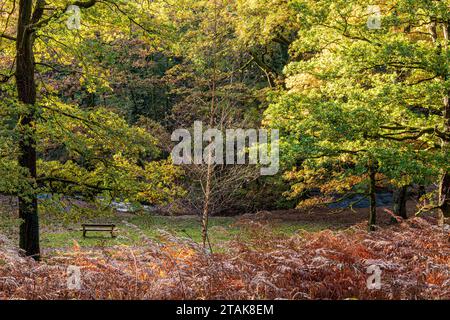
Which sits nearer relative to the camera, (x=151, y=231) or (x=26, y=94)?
(x=26, y=94)

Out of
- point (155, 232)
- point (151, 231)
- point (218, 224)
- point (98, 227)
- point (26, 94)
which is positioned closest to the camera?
point (26, 94)

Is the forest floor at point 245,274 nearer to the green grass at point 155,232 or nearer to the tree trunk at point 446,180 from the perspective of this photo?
the tree trunk at point 446,180

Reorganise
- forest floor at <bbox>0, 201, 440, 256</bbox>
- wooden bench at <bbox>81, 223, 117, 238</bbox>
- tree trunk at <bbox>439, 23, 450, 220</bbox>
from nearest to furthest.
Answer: tree trunk at <bbox>439, 23, 450, 220</bbox> < forest floor at <bbox>0, 201, 440, 256</bbox> < wooden bench at <bbox>81, 223, 117, 238</bbox>

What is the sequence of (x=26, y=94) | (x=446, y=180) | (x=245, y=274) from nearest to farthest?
(x=245, y=274), (x=26, y=94), (x=446, y=180)

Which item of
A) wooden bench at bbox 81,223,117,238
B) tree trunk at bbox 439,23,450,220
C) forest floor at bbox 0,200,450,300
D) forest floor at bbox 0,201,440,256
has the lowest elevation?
forest floor at bbox 0,201,440,256

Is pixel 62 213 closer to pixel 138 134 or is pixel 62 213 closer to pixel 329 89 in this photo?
pixel 138 134

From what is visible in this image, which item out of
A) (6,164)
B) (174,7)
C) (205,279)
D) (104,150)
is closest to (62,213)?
(104,150)

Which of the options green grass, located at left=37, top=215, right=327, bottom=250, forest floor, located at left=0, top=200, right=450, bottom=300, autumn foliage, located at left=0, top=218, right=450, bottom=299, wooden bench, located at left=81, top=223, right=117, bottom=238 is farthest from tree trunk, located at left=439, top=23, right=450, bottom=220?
wooden bench, located at left=81, top=223, right=117, bottom=238

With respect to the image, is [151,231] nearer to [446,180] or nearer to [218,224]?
[218,224]

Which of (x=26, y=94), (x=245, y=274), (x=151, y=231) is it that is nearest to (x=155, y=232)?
(x=151, y=231)

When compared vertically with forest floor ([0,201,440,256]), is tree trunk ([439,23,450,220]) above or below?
above

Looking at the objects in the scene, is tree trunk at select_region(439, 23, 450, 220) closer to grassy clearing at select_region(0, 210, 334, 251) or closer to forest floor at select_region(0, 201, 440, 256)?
grassy clearing at select_region(0, 210, 334, 251)

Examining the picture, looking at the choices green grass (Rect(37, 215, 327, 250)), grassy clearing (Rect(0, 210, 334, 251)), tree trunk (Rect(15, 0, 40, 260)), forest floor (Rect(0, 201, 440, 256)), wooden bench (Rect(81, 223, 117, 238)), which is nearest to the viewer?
tree trunk (Rect(15, 0, 40, 260))

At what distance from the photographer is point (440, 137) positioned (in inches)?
481
